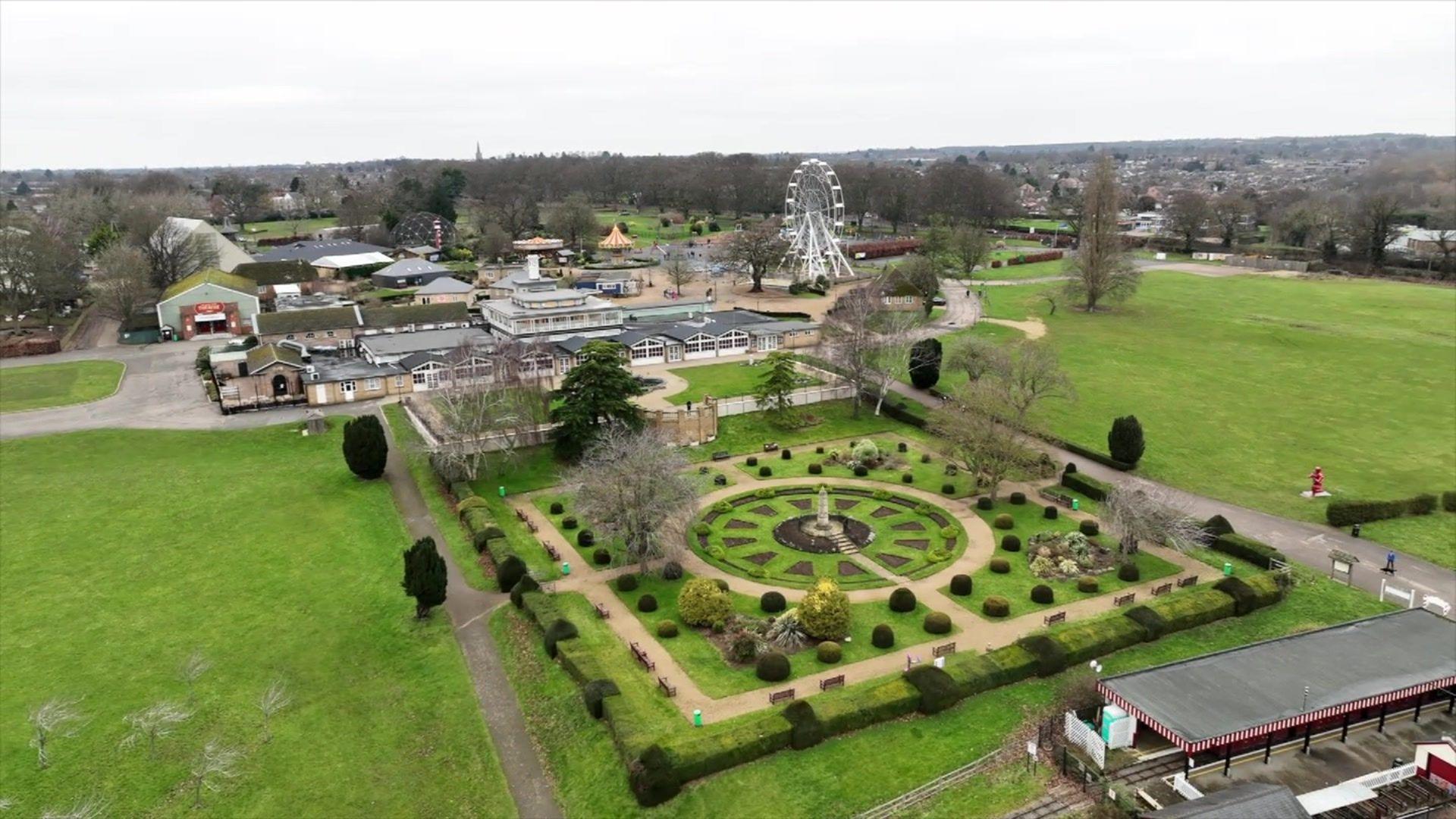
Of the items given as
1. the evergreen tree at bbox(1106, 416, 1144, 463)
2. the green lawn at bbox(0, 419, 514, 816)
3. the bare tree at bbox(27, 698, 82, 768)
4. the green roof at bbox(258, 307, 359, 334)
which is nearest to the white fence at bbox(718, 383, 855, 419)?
the evergreen tree at bbox(1106, 416, 1144, 463)

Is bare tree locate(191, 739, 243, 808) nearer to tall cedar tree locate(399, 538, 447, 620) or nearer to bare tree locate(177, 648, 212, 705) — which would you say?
bare tree locate(177, 648, 212, 705)

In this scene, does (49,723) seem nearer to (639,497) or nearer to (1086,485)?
(639,497)

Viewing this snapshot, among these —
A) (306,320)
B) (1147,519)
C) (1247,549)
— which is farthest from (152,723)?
(306,320)

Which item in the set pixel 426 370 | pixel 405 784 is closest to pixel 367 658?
pixel 405 784

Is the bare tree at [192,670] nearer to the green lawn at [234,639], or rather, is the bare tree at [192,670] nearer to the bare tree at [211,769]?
the green lawn at [234,639]

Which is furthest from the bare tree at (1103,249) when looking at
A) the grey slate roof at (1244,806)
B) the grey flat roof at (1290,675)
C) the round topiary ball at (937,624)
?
the grey slate roof at (1244,806)

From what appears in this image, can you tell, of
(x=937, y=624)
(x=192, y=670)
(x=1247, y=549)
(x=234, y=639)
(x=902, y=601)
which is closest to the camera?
(x=192, y=670)
